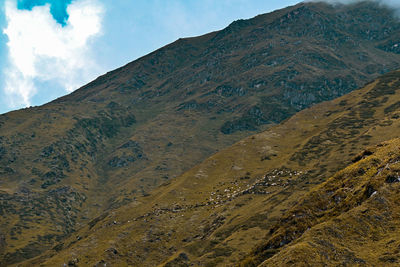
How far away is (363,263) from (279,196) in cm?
13899

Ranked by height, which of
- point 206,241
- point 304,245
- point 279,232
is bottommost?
point 206,241

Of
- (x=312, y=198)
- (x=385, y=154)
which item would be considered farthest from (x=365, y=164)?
(x=312, y=198)

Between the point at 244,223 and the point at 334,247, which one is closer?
the point at 334,247

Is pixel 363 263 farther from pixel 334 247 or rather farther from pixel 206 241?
pixel 206 241

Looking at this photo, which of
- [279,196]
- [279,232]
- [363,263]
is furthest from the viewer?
[279,196]

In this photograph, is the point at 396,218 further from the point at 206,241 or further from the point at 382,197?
the point at 206,241

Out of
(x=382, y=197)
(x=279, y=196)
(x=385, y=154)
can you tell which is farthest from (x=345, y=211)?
(x=279, y=196)

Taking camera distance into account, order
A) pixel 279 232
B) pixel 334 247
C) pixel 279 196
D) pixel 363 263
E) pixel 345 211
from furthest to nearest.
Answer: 1. pixel 279 196
2. pixel 279 232
3. pixel 345 211
4. pixel 334 247
5. pixel 363 263

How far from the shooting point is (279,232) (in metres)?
85.4

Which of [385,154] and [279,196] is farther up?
[385,154]

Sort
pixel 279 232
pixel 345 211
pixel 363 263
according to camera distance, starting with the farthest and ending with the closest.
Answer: pixel 279 232 → pixel 345 211 → pixel 363 263

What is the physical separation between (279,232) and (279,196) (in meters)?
112

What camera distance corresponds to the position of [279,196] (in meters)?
194

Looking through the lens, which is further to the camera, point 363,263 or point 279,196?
point 279,196
